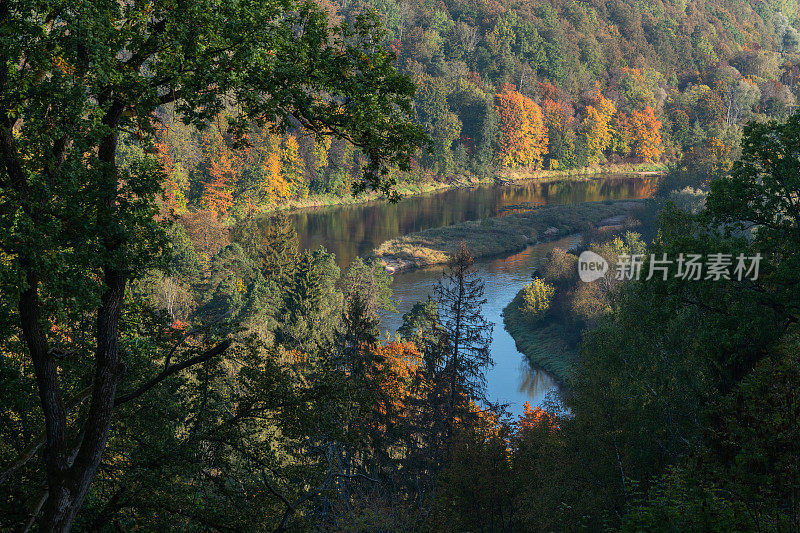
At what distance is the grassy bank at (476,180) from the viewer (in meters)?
81.1

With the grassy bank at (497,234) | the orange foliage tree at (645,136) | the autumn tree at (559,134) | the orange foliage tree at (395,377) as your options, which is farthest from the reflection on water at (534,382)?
the orange foliage tree at (645,136)

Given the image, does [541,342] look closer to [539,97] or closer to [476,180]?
[476,180]

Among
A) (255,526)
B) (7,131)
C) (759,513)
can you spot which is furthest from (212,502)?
(759,513)

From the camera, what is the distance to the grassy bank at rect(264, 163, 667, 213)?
81062 mm

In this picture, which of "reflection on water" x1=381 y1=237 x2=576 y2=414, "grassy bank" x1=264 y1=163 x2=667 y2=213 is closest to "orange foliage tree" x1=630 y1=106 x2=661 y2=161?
"grassy bank" x1=264 y1=163 x2=667 y2=213

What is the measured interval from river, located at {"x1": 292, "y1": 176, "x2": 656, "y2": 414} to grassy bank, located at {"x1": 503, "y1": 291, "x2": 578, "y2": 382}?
516mm

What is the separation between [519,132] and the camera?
351 ft

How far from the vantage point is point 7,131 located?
7.08 metres

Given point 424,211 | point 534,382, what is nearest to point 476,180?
point 424,211

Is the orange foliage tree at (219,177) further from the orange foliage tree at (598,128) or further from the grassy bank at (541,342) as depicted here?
the orange foliage tree at (598,128)

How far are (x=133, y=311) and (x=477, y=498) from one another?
1330cm

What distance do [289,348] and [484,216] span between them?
44808mm

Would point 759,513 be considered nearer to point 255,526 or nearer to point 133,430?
point 255,526

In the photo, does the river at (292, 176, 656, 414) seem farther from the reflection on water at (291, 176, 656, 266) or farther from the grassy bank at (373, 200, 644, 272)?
the grassy bank at (373, 200, 644, 272)
